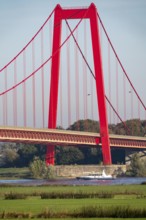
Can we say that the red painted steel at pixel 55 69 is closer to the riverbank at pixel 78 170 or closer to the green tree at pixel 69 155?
the riverbank at pixel 78 170

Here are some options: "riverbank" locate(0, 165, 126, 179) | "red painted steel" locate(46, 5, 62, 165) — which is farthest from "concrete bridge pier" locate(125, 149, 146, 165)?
"red painted steel" locate(46, 5, 62, 165)

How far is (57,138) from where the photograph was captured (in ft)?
390

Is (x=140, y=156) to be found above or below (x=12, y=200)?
above

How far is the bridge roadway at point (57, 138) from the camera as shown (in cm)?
11049

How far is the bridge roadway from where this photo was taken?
363 ft

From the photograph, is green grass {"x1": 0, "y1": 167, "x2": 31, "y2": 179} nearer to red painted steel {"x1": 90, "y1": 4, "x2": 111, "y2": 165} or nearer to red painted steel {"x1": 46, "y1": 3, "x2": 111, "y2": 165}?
red painted steel {"x1": 46, "y1": 3, "x2": 111, "y2": 165}

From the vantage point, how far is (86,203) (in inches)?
2031

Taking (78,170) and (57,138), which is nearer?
(57,138)

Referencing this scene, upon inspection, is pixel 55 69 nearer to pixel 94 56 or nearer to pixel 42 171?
pixel 94 56

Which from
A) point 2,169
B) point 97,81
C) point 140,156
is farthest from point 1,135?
point 2,169

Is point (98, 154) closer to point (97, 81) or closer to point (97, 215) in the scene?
point (97, 81)

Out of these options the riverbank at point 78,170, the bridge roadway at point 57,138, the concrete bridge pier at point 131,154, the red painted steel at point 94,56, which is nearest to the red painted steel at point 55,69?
the red painted steel at point 94,56

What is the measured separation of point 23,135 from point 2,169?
40.9 metres

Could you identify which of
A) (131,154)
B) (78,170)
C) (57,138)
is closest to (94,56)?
(57,138)
